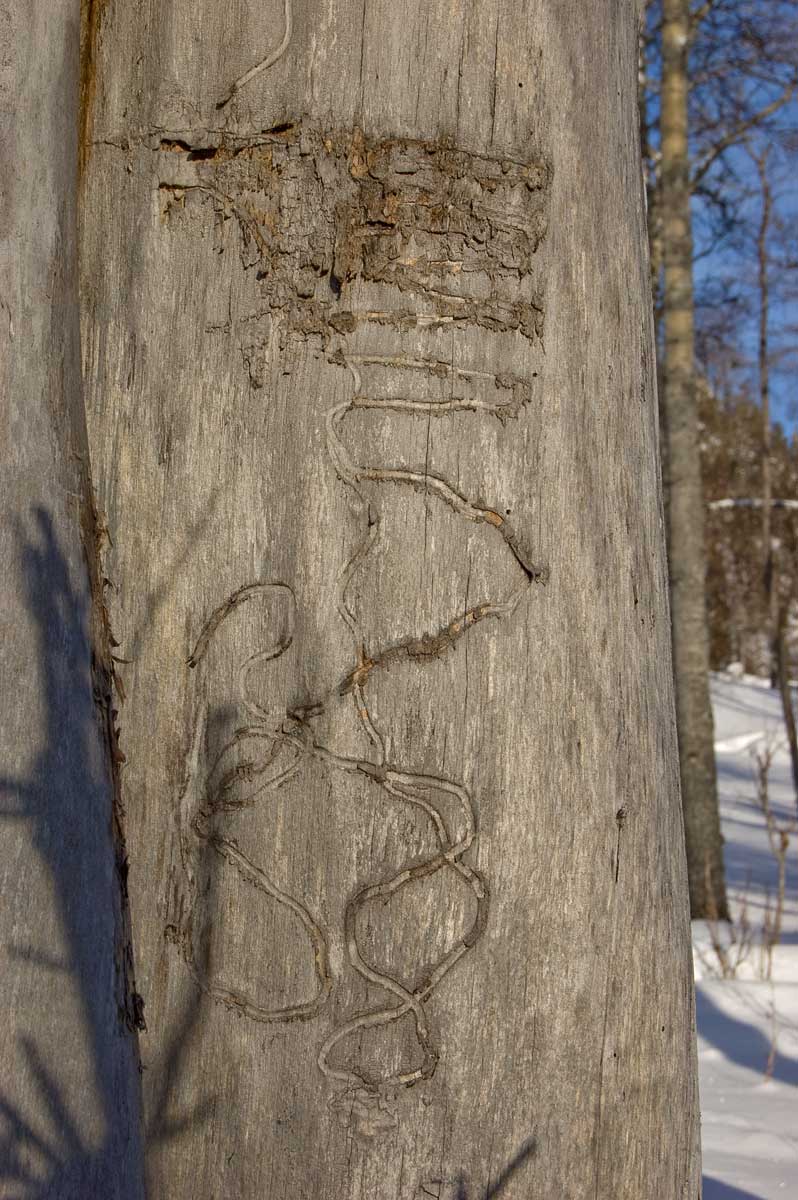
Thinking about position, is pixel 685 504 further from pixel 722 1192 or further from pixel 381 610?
pixel 381 610

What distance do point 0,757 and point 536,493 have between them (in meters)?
0.60

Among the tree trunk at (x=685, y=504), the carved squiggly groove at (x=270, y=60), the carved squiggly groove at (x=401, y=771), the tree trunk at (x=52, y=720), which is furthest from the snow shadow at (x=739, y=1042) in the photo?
the carved squiggly groove at (x=270, y=60)

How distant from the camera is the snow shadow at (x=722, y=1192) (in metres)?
2.22

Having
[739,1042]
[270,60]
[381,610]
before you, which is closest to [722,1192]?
[739,1042]

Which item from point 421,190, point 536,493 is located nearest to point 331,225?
point 421,190

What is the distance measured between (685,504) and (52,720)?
5.50m

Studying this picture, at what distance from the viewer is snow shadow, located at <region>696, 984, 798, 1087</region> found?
3.36 meters

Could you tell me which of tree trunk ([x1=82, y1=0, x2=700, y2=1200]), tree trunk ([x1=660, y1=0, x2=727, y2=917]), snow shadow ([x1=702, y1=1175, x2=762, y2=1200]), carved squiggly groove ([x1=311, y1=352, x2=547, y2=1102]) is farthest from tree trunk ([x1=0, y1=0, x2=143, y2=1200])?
tree trunk ([x1=660, y1=0, x2=727, y2=917])

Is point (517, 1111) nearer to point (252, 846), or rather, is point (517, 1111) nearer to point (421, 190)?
point (252, 846)

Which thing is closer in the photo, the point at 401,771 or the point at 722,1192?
the point at 401,771

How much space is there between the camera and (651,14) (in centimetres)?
873

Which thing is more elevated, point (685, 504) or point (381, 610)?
point (685, 504)

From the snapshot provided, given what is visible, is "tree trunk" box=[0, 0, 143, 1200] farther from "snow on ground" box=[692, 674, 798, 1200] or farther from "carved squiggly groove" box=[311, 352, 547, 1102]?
"snow on ground" box=[692, 674, 798, 1200]

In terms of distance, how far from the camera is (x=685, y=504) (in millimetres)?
6215
